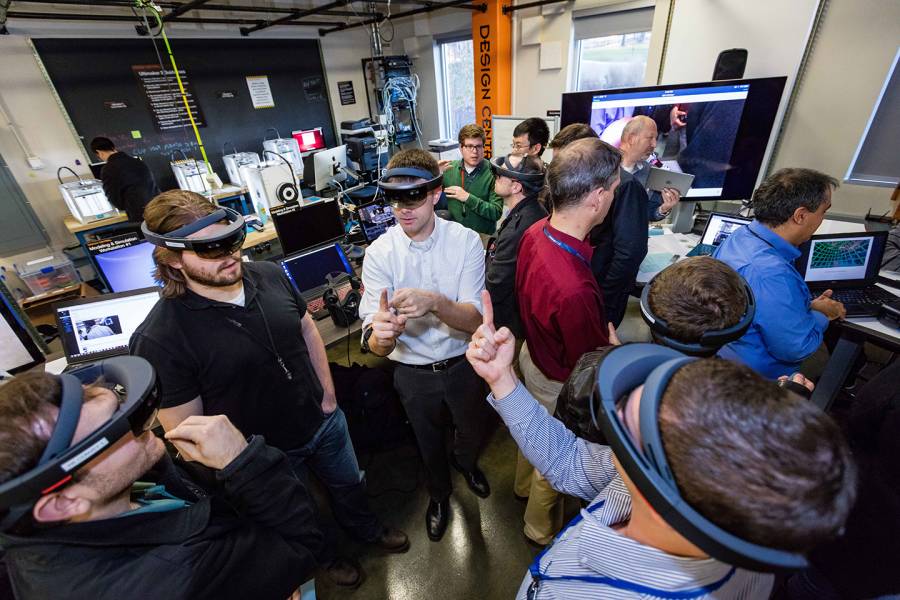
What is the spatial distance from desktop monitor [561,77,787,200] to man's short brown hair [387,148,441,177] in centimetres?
241

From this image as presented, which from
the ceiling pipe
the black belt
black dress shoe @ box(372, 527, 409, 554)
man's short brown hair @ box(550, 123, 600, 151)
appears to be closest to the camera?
the black belt

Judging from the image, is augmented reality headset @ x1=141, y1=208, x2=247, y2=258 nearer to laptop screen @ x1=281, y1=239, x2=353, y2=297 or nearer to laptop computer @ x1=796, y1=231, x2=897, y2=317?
laptop screen @ x1=281, y1=239, x2=353, y2=297

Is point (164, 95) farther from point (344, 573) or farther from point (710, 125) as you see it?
point (710, 125)

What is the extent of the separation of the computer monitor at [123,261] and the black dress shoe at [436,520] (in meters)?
2.26

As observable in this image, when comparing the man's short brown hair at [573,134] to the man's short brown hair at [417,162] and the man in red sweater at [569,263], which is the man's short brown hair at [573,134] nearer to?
the man in red sweater at [569,263]

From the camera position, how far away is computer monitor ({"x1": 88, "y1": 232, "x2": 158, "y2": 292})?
2354 millimetres

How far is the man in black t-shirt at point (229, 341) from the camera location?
1.29 m

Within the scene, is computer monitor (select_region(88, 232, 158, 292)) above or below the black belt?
above

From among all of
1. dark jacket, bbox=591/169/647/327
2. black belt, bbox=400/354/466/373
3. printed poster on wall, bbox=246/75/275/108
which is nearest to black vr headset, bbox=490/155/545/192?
dark jacket, bbox=591/169/647/327

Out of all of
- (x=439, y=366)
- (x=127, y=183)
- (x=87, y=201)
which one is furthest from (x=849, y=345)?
(x=87, y=201)

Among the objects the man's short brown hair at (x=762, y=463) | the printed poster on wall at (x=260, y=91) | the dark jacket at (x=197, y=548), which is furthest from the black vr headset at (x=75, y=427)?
the printed poster on wall at (x=260, y=91)

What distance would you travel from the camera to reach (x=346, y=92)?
7.61 m

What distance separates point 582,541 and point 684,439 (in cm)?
35

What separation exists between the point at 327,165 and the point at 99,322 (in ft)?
9.70
